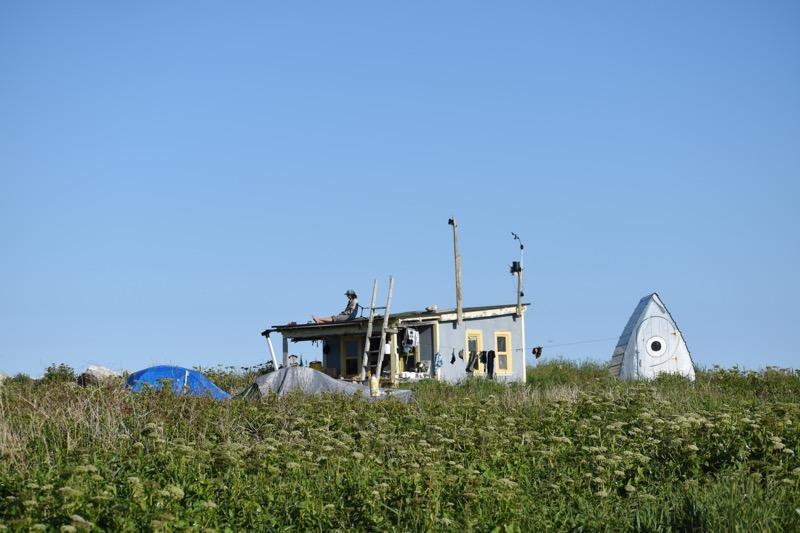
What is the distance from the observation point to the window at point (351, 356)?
30141mm

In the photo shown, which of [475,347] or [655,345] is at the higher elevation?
[475,347]

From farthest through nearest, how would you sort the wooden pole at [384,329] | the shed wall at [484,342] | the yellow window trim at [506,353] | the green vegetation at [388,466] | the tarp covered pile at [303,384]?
the yellow window trim at [506,353] < the shed wall at [484,342] < the wooden pole at [384,329] < the tarp covered pile at [303,384] < the green vegetation at [388,466]

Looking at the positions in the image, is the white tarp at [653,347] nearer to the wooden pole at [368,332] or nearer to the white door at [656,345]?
the white door at [656,345]

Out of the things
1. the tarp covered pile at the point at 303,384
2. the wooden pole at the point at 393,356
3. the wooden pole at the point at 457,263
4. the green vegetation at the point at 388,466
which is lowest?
the green vegetation at the point at 388,466

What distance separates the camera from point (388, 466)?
10.8m

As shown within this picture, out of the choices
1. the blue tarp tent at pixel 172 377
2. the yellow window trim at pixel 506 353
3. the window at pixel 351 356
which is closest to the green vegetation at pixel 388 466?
the blue tarp tent at pixel 172 377

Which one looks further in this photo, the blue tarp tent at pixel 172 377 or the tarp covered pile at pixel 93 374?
the tarp covered pile at pixel 93 374

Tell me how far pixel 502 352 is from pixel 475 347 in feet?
3.22

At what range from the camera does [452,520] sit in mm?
8758

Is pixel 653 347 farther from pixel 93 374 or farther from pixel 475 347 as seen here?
pixel 93 374

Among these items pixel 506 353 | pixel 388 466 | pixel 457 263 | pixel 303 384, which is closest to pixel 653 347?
pixel 506 353

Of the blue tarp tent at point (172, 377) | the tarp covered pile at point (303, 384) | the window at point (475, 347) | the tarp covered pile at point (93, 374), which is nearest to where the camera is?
the tarp covered pile at point (303, 384)

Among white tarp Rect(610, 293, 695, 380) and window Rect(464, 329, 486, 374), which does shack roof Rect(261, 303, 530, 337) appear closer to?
window Rect(464, 329, 486, 374)

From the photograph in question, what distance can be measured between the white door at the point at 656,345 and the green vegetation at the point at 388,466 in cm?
1208
